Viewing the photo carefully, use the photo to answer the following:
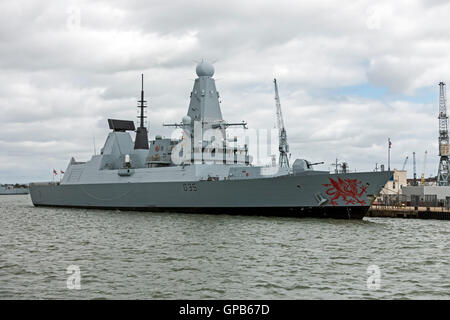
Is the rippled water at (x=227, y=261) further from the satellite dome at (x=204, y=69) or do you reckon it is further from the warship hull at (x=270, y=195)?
the satellite dome at (x=204, y=69)

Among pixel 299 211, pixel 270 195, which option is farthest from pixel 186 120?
pixel 299 211

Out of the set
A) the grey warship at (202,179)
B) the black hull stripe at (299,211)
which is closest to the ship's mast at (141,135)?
the grey warship at (202,179)

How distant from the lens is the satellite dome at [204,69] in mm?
36125

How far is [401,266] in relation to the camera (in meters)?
14.1

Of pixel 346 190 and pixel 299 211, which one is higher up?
pixel 346 190

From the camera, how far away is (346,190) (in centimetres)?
2647

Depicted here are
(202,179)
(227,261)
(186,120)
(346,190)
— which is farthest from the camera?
(186,120)

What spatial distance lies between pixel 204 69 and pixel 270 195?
12.6 metres

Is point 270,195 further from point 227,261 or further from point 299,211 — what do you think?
point 227,261

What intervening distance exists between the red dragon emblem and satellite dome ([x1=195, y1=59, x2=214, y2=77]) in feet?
46.4

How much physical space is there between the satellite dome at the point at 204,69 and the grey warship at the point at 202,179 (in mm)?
74

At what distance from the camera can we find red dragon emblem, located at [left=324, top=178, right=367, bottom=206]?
26.3 metres
